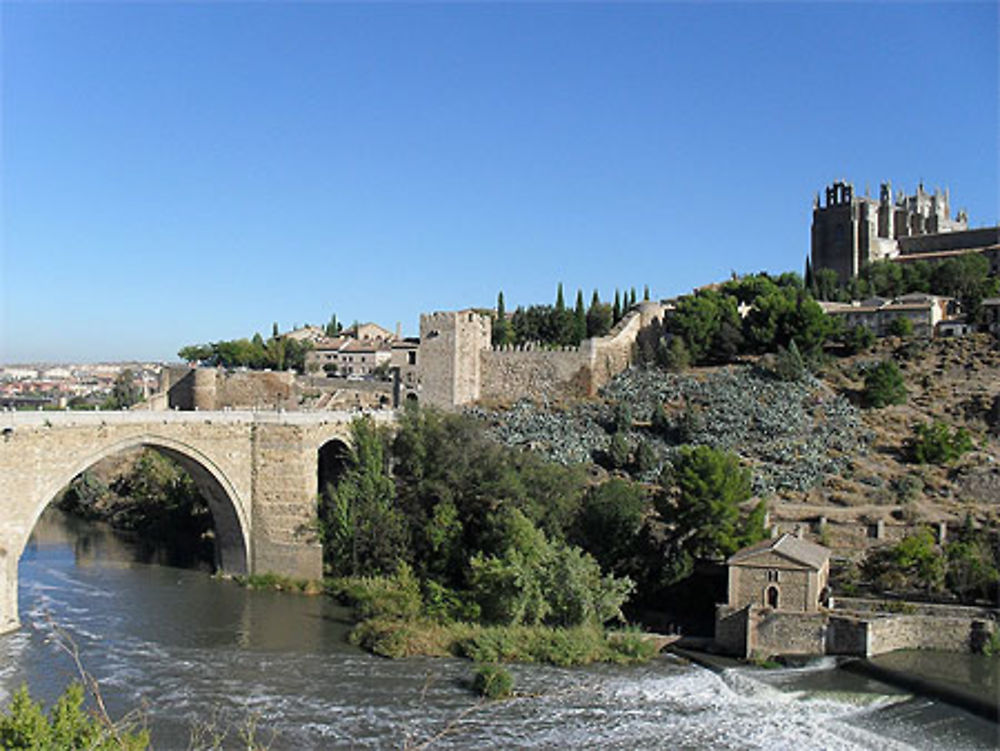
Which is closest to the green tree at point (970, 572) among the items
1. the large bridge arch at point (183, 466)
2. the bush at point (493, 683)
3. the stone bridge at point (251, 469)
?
the bush at point (493, 683)

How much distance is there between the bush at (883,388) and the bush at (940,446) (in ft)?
8.85

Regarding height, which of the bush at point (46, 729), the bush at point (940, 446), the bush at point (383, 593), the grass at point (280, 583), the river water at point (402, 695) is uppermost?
the bush at point (940, 446)

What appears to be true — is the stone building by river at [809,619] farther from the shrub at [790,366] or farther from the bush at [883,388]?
the shrub at [790,366]

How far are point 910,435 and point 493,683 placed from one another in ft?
52.7

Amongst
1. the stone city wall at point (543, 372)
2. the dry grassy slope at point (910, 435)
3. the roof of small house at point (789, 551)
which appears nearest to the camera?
the roof of small house at point (789, 551)

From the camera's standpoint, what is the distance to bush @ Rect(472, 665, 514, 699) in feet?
49.0

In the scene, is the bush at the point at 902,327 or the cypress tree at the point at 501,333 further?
the cypress tree at the point at 501,333

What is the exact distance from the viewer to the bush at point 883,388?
92.1ft

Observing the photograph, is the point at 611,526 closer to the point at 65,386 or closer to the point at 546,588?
the point at 546,588

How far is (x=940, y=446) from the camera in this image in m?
25.0

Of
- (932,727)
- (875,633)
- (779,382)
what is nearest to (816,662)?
(875,633)

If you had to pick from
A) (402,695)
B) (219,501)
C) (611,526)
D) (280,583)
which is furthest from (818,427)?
(402,695)

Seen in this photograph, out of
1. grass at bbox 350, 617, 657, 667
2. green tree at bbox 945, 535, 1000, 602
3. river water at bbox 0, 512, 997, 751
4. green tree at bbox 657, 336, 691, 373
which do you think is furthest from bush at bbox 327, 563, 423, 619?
green tree at bbox 657, 336, 691, 373

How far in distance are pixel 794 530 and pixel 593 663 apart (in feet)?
22.0
